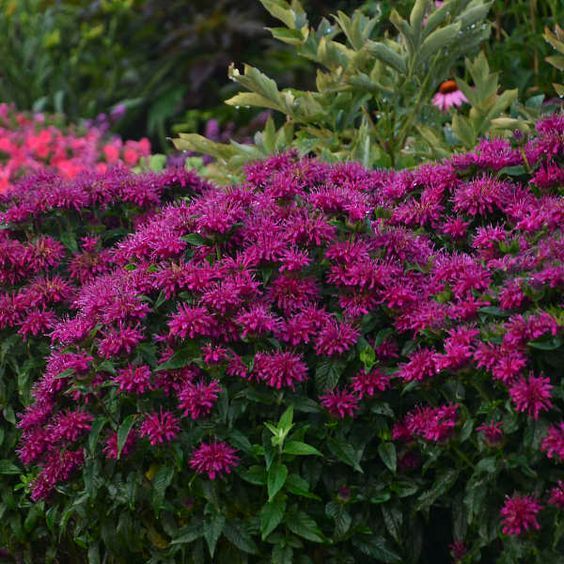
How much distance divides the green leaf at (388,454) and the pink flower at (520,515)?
0.31 meters

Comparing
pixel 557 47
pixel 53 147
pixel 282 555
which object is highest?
pixel 557 47

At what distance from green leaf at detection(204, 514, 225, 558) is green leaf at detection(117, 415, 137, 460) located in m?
0.26

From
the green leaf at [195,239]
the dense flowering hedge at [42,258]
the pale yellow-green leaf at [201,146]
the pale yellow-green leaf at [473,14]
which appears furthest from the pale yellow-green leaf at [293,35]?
the green leaf at [195,239]

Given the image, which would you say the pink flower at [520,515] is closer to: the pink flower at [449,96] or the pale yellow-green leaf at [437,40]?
the pale yellow-green leaf at [437,40]

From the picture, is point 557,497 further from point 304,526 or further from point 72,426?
point 72,426

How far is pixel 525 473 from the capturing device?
2.12 metres

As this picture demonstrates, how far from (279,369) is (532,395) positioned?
1.85ft

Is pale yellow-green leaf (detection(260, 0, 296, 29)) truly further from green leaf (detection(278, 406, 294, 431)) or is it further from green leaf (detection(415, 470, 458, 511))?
green leaf (detection(415, 470, 458, 511))

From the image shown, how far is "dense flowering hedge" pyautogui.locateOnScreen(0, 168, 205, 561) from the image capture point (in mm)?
2785

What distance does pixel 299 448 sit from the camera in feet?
7.47

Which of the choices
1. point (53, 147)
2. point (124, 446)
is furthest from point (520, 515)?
point (53, 147)

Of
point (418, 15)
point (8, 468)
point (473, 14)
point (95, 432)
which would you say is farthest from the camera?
point (473, 14)

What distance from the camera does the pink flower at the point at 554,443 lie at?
2014 mm

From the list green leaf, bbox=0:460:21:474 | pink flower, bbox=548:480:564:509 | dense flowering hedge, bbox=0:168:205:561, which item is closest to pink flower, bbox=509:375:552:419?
pink flower, bbox=548:480:564:509
